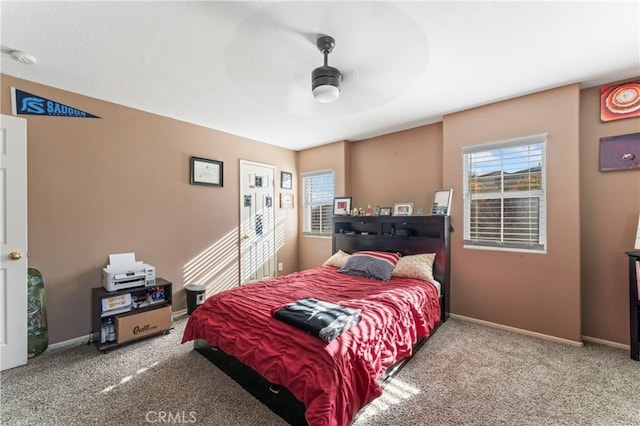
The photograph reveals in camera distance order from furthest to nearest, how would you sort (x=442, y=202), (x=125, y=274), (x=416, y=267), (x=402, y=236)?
(x=402, y=236) → (x=442, y=202) → (x=416, y=267) → (x=125, y=274)

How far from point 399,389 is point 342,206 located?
2760 millimetres

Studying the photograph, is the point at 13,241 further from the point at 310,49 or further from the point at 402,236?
the point at 402,236

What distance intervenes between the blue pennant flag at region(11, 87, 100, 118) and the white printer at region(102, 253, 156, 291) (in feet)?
4.92

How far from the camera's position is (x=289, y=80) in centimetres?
246

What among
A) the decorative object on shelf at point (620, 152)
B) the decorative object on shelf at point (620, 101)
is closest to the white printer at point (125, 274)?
the decorative object on shelf at point (620, 152)

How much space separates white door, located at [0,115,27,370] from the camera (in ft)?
7.50

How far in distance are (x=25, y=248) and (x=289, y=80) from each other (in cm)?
273

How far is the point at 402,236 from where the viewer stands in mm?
3693

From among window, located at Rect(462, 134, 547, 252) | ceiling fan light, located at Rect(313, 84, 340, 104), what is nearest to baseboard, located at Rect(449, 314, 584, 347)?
window, located at Rect(462, 134, 547, 252)

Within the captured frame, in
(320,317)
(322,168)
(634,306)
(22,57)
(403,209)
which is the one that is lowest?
(634,306)

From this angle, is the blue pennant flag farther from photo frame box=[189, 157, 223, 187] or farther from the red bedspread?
the red bedspread

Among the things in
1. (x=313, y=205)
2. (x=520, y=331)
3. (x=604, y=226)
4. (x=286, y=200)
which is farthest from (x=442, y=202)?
(x=286, y=200)

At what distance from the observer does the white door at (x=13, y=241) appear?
7.50ft

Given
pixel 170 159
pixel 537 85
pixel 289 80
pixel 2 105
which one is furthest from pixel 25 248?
pixel 537 85
